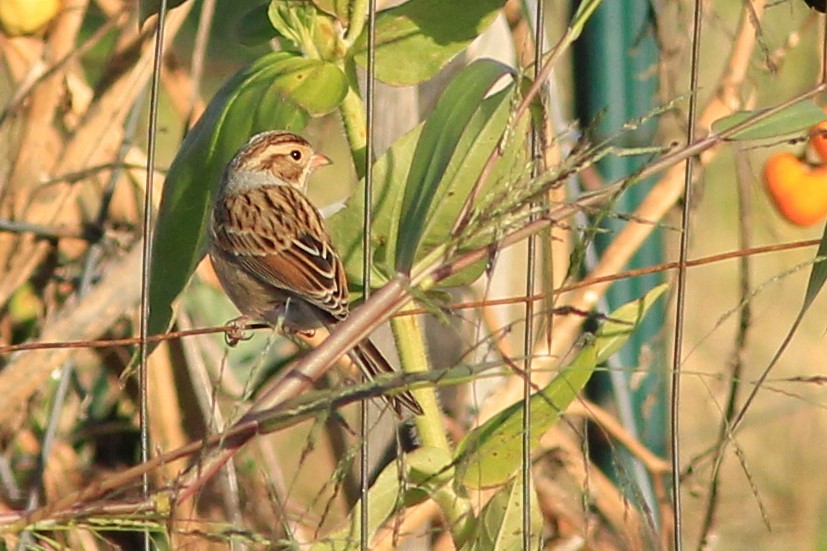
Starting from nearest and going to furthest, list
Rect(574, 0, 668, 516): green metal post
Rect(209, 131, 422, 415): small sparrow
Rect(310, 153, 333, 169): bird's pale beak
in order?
Rect(209, 131, 422, 415): small sparrow
Rect(310, 153, 333, 169): bird's pale beak
Rect(574, 0, 668, 516): green metal post

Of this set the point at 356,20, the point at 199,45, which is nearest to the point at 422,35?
the point at 356,20

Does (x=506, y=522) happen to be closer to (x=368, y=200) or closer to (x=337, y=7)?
(x=368, y=200)

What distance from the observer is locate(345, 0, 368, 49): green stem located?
1799 millimetres

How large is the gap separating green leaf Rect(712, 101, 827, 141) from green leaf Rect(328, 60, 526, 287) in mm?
232

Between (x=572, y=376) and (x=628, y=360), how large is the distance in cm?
145

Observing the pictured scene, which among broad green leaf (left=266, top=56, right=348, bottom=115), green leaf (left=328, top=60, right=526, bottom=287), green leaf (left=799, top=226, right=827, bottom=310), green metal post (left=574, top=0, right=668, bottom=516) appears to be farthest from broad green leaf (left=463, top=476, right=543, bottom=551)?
green metal post (left=574, top=0, right=668, bottom=516)

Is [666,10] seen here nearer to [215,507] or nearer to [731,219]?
[215,507]

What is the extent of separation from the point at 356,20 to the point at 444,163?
0.30 metres

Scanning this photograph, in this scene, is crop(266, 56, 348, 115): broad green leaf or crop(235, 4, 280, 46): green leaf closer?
crop(266, 56, 348, 115): broad green leaf

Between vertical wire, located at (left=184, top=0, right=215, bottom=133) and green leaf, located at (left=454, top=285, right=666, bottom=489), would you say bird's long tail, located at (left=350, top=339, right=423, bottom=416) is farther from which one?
vertical wire, located at (left=184, top=0, right=215, bottom=133)

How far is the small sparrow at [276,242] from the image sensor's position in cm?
218

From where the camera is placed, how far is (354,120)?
72.4 inches

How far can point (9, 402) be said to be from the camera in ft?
9.30

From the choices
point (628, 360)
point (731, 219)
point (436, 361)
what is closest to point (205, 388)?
point (436, 361)
